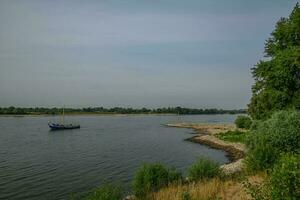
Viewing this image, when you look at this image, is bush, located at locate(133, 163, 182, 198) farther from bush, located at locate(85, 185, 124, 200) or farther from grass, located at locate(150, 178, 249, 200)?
bush, located at locate(85, 185, 124, 200)

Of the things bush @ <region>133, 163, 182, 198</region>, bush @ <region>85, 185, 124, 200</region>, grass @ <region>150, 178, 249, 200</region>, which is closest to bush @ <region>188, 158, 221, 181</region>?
bush @ <region>133, 163, 182, 198</region>

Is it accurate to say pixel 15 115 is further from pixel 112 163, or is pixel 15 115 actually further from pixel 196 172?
pixel 196 172

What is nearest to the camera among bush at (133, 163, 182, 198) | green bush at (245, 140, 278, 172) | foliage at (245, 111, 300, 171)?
bush at (133, 163, 182, 198)

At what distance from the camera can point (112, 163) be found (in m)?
31.0

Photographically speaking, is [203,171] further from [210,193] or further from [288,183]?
[288,183]

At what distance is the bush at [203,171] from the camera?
15.4 metres

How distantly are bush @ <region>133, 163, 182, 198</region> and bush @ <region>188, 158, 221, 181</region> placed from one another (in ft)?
3.42

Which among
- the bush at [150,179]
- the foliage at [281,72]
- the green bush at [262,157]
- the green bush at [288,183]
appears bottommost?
the bush at [150,179]

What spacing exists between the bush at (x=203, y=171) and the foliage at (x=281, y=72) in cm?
985

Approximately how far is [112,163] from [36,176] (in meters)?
8.07

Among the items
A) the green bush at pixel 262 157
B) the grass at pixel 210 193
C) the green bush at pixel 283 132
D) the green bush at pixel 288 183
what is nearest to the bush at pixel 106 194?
the grass at pixel 210 193

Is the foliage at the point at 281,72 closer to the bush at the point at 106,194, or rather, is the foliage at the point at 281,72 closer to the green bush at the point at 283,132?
the green bush at the point at 283,132

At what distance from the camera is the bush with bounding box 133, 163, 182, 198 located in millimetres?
14148

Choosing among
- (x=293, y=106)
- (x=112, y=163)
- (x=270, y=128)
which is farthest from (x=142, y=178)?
(x=112, y=163)
